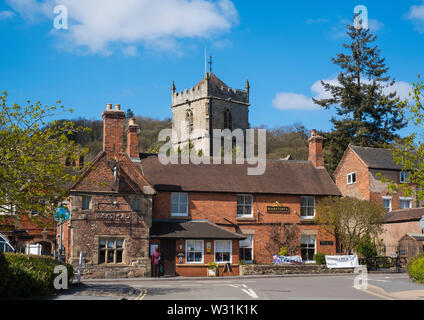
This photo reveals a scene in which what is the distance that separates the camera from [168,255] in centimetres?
3269

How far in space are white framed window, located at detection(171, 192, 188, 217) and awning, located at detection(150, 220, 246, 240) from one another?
3.18 feet

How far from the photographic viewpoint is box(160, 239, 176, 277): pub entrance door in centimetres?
3247

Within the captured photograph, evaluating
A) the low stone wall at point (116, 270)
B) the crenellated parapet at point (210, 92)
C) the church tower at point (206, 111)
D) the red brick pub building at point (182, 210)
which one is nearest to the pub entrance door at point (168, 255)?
the red brick pub building at point (182, 210)

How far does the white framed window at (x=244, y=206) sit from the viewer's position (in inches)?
1467

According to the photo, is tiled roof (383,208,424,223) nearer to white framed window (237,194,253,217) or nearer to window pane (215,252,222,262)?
white framed window (237,194,253,217)

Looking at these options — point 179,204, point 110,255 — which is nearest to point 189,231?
point 179,204

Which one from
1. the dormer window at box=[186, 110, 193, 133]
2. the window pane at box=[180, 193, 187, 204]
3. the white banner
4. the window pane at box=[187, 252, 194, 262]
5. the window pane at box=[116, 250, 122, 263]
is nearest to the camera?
the window pane at box=[116, 250, 122, 263]

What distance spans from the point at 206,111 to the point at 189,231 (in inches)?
1768

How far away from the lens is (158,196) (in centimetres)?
3531

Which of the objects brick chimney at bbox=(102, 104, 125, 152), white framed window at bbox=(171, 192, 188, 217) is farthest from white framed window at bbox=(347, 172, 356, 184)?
brick chimney at bbox=(102, 104, 125, 152)

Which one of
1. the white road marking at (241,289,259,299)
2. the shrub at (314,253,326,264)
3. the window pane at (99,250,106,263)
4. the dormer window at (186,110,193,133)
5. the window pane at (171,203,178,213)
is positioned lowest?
the white road marking at (241,289,259,299)

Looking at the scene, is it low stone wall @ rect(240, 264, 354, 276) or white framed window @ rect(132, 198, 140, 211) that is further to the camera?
low stone wall @ rect(240, 264, 354, 276)

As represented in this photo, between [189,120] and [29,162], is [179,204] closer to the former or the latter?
[29,162]

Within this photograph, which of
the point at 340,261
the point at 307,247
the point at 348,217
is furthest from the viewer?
the point at 307,247
